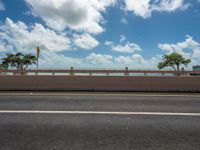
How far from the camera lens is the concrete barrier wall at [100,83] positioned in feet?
50.5

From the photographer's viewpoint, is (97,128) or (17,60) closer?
(97,128)

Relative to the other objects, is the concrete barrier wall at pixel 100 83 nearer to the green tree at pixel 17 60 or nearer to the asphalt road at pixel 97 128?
the asphalt road at pixel 97 128

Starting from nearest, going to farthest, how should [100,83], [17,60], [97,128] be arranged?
[97,128] → [100,83] → [17,60]

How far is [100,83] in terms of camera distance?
613 inches

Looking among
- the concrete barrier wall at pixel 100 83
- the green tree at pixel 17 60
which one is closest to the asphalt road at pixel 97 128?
the concrete barrier wall at pixel 100 83

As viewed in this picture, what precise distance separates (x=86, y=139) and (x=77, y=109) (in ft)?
11.2

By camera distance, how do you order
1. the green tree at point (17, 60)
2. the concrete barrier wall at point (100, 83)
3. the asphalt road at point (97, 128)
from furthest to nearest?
1. the green tree at point (17, 60)
2. the concrete barrier wall at point (100, 83)
3. the asphalt road at point (97, 128)

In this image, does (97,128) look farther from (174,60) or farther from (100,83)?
(174,60)

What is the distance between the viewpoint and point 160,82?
50.6ft

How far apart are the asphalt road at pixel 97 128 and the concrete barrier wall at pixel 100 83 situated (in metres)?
6.23

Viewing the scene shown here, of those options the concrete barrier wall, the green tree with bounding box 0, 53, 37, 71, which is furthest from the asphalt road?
the green tree with bounding box 0, 53, 37, 71

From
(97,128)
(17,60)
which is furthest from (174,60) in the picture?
(97,128)

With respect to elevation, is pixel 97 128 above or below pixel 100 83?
below

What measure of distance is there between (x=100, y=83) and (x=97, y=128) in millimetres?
9515
